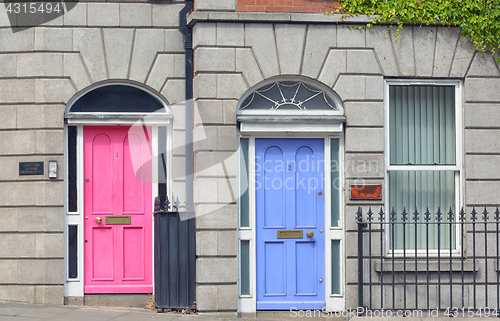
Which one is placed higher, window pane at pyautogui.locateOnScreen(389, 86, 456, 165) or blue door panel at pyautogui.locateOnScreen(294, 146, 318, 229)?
window pane at pyautogui.locateOnScreen(389, 86, 456, 165)

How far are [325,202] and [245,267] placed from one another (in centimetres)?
143

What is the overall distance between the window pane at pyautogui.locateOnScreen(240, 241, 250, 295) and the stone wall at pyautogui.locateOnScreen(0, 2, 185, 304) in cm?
254

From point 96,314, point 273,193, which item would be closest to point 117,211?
point 96,314

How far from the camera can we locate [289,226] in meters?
7.07

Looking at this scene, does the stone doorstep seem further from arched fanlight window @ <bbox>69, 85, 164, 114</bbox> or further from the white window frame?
the white window frame

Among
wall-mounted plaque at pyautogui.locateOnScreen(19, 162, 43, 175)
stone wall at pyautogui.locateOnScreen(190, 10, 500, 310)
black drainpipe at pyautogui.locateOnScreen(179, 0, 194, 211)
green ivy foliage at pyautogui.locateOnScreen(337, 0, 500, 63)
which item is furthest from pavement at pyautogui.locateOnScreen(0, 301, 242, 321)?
green ivy foliage at pyautogui.locateOnScreen(337, 0, 500, 63)

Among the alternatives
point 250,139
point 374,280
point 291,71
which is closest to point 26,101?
point 250,139

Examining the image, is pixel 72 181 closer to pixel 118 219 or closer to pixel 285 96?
pixel 118 219

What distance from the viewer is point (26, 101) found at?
7.27 metres

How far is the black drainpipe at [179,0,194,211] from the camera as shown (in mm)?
7242

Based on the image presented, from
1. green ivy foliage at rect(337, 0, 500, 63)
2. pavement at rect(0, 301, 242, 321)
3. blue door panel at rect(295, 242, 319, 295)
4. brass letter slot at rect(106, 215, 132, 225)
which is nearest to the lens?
pavement at rect(0, 301, 242, 321)

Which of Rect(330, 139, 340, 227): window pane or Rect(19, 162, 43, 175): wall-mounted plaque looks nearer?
Rect(330, 139, 340, 227): window pane

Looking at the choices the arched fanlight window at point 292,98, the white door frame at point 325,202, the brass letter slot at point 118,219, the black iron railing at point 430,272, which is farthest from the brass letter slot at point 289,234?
the brass letter slot at point 118,219

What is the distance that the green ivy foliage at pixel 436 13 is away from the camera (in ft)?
22.8
